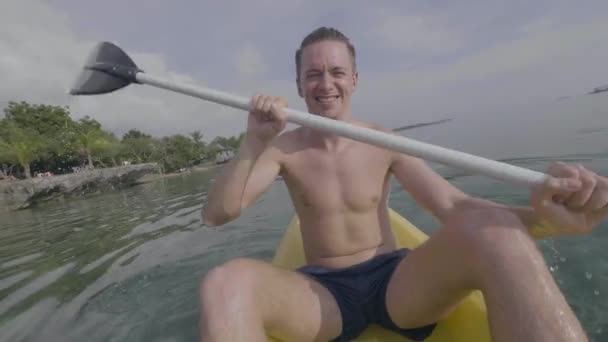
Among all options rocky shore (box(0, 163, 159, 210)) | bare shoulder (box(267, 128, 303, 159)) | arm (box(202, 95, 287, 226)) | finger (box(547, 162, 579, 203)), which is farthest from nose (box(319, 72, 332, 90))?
rocky shore (box(0, 163, 159, 210))

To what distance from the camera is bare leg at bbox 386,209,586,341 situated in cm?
99

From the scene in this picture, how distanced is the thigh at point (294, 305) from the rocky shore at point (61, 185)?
19.9 metres

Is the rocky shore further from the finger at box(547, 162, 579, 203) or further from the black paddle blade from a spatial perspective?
the finger at box(547, 162, 579, 203)

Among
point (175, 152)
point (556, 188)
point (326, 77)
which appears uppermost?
point (175, 152)

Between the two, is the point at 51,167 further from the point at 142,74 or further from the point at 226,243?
the point at 142,74

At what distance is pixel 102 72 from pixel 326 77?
4.26ft

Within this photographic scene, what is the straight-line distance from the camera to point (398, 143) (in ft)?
4.68

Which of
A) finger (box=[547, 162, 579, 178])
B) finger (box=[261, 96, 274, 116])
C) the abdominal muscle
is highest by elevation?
finger (box=[261, 96, 274, 116])

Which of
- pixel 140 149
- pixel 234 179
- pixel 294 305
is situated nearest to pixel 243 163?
pixel 234 179

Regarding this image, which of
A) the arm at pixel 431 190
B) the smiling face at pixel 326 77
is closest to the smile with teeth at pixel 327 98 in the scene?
the smiling face at pixel 326 77

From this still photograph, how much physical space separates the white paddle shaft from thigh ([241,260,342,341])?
63cm

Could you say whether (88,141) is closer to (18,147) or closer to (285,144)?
(18,147)

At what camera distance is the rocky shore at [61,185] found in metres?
18.0

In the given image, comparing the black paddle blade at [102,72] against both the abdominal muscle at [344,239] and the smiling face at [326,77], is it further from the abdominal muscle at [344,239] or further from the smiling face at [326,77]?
the abdominal muscle at [344,239]
